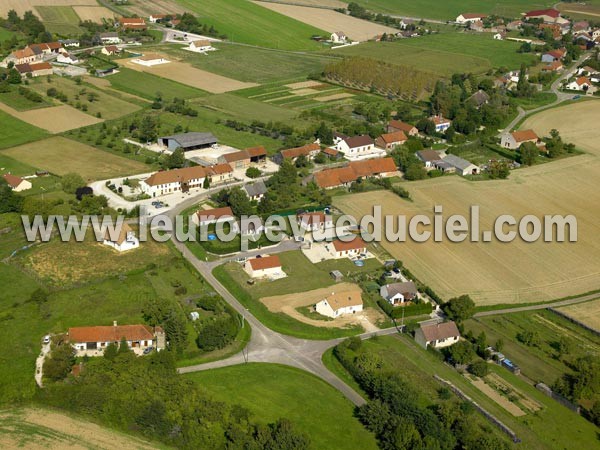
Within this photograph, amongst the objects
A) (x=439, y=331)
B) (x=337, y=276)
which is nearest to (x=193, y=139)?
Answer: (x=337, y=276)

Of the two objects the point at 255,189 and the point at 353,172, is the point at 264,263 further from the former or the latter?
the point at 353,172

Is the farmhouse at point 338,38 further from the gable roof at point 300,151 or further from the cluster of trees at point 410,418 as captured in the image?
the cluster of trees at point 410,418

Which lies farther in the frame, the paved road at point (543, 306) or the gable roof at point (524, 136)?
the gable roof at point (524, 136)

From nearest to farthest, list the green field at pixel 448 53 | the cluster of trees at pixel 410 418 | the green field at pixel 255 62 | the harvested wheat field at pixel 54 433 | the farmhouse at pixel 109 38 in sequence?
the harvested wheat field at pixel 54 433, the cluster of trees at pixel 410 418, the green field at pixel 255 62, the green field at pixel 448 53, the farmhouse at pixel 109 38

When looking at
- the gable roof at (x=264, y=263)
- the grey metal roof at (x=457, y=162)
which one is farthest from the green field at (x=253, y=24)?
the gable roof at (x=264, y=263)

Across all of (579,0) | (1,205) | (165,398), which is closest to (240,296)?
(165,398)

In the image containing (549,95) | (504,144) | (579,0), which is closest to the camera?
(504,144)

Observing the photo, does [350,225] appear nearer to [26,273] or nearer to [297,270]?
[297,270]
